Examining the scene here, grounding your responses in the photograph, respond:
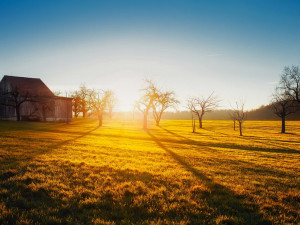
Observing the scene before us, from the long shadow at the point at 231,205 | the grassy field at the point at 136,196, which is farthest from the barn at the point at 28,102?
the long shadow at the point at 231,205

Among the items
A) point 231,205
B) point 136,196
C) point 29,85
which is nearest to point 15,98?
point 29,85

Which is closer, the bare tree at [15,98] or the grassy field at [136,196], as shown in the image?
the grassy field at [136,196]

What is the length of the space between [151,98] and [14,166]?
30.2m

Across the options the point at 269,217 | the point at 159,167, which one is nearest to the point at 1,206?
the point at 159,167

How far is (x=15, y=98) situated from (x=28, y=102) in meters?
2.10

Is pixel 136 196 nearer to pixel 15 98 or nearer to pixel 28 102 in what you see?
pixel 15 98

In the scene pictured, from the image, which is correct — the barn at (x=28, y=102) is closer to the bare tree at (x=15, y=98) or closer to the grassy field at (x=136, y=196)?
the bare tree at (x=15, y=98)

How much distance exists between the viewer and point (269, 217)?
140 inches

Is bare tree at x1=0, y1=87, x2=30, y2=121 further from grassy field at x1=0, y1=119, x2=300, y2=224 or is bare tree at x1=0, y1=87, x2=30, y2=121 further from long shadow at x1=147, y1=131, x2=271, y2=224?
long shadow at x1=147, y1=131, x2=271, y2=224

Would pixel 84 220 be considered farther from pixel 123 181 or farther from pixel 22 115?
pixel 22 115

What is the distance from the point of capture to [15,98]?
28547 millimetres

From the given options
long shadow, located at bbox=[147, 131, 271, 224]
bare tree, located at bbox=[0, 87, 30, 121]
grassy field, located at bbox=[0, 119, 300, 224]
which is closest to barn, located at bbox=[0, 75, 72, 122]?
bare tree, located at bbox=[0, 87, 30, 121]

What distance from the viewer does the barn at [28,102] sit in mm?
29531

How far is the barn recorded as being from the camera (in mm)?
29531
